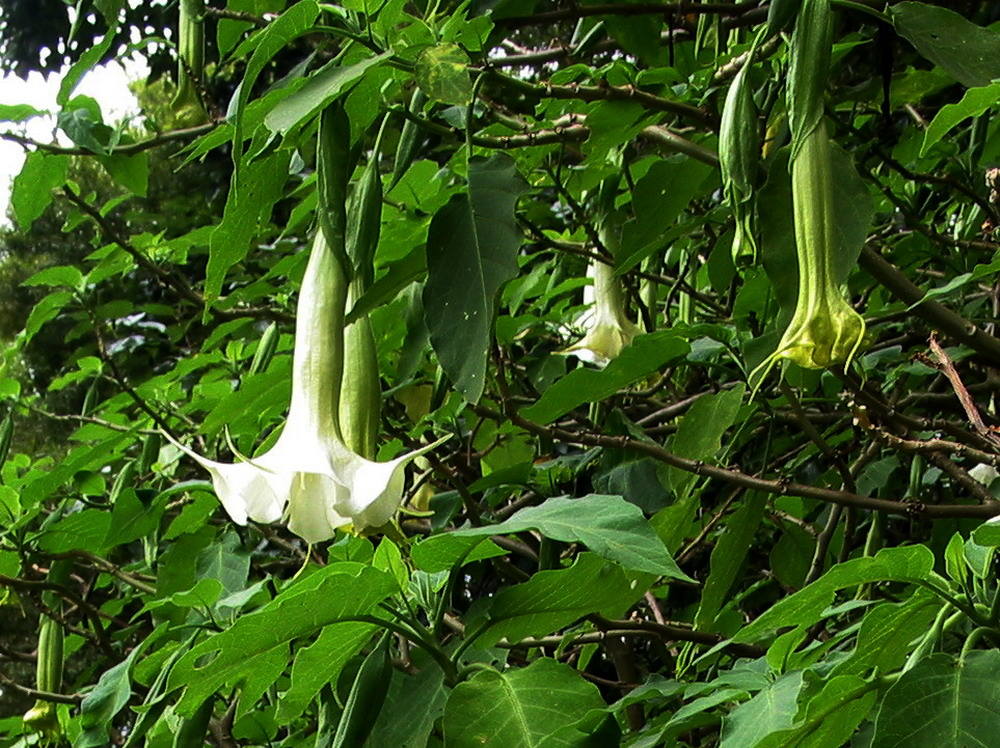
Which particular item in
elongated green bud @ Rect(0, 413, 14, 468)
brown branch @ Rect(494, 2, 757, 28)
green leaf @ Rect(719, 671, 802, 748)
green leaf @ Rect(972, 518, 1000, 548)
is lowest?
elongated green bud @ Rect(0, 413, 14, 468)

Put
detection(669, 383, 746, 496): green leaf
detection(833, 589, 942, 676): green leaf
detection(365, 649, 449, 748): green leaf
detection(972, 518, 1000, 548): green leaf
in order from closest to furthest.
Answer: detection(972, 518, 1000, 548): green leaf < detection(833, 589, 942, 676): green leaf < detection(365, 649, 449, 748): green leaf < detection(669, 383, 746, 496): green leaf

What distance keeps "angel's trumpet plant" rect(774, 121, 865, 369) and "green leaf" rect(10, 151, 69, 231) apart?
1.15m

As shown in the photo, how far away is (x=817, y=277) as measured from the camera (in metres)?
0.90

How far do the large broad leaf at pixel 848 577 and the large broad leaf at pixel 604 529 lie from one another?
0.08m

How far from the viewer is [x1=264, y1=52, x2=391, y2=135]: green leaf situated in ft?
3.02

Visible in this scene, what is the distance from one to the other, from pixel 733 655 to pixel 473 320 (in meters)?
0.80

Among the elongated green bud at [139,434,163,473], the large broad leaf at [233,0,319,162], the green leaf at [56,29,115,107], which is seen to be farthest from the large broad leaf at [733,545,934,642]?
the elongated green bud at [139,434,163,473]

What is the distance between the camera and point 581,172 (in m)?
1.76

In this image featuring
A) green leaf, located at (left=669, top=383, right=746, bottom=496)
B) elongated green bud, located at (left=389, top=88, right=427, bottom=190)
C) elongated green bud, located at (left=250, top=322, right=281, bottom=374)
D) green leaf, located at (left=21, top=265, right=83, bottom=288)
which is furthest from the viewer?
green leaf, located at (left=21, top=265, right=83, bottom=288)

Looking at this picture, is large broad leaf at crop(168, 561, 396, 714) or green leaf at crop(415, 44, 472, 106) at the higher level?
green leaf at crop(415, 44, 472, 106)

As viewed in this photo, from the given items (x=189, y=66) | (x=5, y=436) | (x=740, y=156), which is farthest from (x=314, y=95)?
(x=5, y=436)

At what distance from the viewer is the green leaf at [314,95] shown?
922 millimetres

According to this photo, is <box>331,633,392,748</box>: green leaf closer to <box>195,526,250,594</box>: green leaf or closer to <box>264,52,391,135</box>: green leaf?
<box>264,52,391,135</box>: green leaf

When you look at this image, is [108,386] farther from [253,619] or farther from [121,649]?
[253,619]
